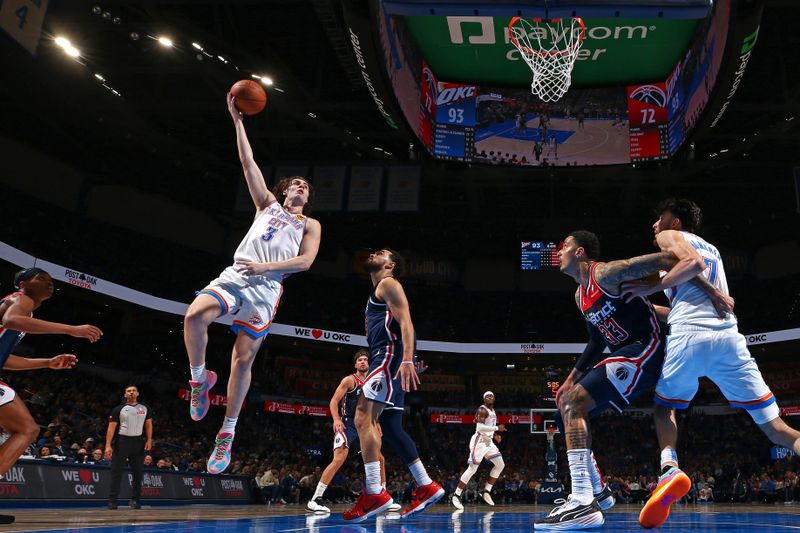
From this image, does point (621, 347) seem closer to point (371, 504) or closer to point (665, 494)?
point (665, 494)

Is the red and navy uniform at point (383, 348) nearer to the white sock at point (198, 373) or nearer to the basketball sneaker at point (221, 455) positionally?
the basketball sneaker at point (221, 455)

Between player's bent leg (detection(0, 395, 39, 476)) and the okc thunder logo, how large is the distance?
47.3ft

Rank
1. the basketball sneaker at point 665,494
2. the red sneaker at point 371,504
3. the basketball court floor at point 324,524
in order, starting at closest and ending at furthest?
1. the basketball sneaker at point 665,494
2. the basketball court floor at point 324,524
3. the red sneaker at point 371,504

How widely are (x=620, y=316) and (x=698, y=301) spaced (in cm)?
62

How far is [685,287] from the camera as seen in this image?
5.02 m

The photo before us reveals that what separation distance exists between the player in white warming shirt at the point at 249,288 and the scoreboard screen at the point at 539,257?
2200 cm

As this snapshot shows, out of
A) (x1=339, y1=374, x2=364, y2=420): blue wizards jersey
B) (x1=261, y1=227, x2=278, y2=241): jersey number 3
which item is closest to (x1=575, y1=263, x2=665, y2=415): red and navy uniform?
(x1=261, y1=227, x2=278, y2=241): jersey number 3

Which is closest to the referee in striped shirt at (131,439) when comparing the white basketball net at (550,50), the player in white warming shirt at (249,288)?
the player in white warming shirt at (249,288)

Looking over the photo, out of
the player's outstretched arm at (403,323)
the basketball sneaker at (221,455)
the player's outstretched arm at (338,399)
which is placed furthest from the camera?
the player's outstretched arm at (338,399)

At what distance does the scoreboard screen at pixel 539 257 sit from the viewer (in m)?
27.1

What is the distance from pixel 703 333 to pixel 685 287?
1.29ft

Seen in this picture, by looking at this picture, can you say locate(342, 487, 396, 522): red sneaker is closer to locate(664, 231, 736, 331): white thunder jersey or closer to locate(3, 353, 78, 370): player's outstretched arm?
locate(3, 353, 78, 370): player's outstretched arm

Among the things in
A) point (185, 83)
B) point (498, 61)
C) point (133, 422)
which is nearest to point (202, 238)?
point (185, 83)

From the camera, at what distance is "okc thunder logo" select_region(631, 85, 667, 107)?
16.0 meters
